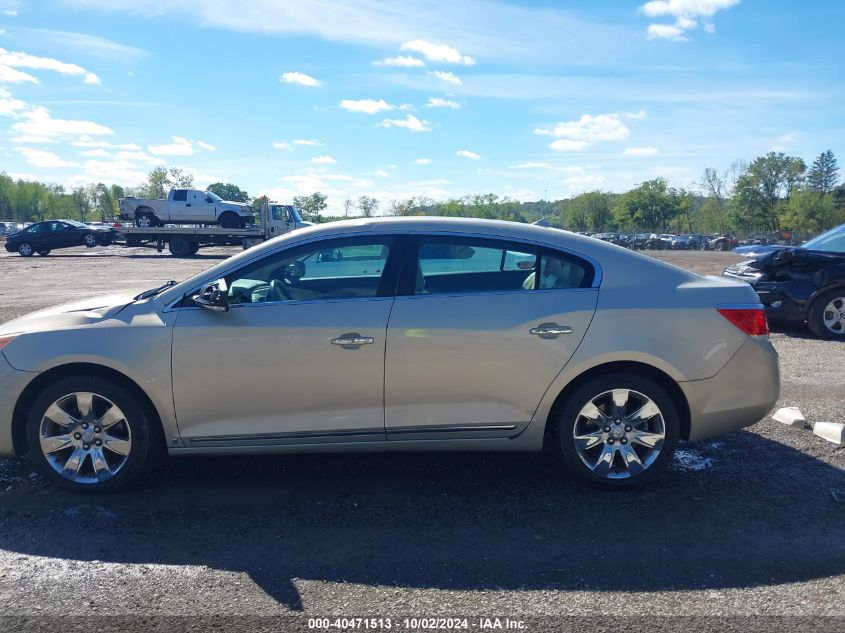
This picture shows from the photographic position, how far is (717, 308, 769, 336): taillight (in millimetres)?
4172

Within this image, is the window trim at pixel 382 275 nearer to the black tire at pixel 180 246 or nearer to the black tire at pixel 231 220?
the black tire at pixel 231 220

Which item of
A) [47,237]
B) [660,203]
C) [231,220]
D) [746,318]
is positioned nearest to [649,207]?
[660,203]

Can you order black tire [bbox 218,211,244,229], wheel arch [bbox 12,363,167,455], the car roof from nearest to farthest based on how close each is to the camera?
wheel arch [bbox 12,363,167,455] < the car roof < black tire [bbox 218,211,244,229]

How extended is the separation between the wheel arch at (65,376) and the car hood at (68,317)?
27 cm

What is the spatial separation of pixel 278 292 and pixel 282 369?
496 millimetres

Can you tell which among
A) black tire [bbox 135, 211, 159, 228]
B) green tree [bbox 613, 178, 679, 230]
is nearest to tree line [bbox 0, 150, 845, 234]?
green tree [bbox 613, 178, 679, 230]

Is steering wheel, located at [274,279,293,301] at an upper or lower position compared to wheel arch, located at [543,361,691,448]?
upper

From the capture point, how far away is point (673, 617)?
9.54ft

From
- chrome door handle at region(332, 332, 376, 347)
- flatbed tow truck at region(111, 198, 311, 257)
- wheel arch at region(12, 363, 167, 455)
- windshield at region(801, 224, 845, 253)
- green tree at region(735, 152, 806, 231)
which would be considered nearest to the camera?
chrome door handle at region(332, 332, 376, 347)

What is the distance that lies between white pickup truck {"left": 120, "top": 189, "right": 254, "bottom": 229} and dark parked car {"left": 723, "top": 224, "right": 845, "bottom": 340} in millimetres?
28115

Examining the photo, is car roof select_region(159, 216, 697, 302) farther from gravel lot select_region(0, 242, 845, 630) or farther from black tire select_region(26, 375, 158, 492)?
gravel lot select_region(0, 242, 845, 630)

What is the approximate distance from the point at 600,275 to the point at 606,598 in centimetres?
194

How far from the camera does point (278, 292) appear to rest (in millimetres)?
4188

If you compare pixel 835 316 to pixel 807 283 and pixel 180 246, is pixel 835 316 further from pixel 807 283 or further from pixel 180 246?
pixel 180 246
